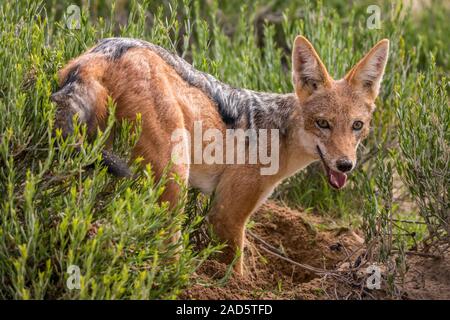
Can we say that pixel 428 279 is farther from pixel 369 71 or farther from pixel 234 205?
pixel 369 71

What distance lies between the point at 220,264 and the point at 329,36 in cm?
330

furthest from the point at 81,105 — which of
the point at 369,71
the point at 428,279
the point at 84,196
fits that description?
the point at 428,279

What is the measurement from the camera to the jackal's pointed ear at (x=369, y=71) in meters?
6.43

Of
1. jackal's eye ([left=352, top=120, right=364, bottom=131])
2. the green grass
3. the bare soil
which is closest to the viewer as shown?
the green grass

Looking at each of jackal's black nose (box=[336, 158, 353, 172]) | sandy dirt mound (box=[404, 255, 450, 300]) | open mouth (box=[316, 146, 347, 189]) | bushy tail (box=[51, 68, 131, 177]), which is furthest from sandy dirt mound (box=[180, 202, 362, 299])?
bushy tail (box=[51, 68, 131, 177])

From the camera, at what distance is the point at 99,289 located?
460cm

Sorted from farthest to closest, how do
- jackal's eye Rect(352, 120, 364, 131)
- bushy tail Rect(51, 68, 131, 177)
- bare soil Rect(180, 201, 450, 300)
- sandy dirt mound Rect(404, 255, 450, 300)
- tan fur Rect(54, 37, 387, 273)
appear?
jackal's eye Rect(352, 120, 364, 131) < sandy dirt mound Rect(404, 255, 450, 300) < bare soil Rect(180, 201, 450, 300) < tan fur Rect(54, 37, 387, 273) < bushy tail Rect(51, 68, 131, 177)

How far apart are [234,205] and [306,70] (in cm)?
125

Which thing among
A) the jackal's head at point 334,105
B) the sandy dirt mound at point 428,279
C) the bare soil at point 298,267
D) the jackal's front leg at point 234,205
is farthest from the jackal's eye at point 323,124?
the sandy dirt mound at point 428,279

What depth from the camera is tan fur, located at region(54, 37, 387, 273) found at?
5535 mm

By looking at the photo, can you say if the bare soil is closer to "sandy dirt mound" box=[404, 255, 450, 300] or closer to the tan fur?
"sandy dirt mound" box=[404, 255, 450, 300]

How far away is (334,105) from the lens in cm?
628

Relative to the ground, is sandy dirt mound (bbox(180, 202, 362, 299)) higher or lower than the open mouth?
lower

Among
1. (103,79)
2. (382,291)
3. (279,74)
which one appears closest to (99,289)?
(103,79)
